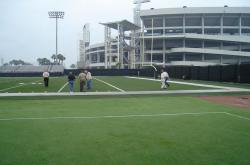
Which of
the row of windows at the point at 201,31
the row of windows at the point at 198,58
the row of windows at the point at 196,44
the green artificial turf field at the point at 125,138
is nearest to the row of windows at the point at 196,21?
the row of windows at the point at 201,31

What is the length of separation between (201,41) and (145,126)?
8902 centimetres

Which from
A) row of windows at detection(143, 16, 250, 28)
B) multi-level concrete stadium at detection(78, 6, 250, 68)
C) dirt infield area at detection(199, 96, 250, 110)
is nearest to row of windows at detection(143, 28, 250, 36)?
multi-level concrete stadium at detection(78, 6, 250, 68)

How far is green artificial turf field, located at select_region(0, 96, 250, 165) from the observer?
262 inches

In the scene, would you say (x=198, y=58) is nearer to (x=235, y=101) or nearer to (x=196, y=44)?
(x=196, y=44)

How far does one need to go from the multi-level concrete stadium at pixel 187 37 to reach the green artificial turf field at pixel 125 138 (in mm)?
80976

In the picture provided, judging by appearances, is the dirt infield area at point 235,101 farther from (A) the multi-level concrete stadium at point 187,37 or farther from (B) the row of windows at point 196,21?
(B) the row of windows at point 196,21

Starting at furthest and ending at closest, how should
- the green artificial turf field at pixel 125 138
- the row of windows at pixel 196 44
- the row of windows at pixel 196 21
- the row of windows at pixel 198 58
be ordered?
the row of windows at pixel 196 44 < the row of windows at pixel 196 21 < the row of windows at pixel 198 58 < the green artificial turf field at pixel 125 138

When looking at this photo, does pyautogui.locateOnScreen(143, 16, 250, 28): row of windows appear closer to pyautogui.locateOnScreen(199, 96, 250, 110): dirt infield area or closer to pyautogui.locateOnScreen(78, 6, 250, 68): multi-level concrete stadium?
pyautogui.locateOnScreen(78, 6, 250, 68): multi-level concrete stadium

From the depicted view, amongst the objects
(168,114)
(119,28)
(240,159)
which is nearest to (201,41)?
(119,28)

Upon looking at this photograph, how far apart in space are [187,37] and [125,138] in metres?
84.7

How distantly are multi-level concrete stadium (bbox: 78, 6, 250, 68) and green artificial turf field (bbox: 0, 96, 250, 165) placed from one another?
266 feet

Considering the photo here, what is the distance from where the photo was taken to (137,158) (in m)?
6.68

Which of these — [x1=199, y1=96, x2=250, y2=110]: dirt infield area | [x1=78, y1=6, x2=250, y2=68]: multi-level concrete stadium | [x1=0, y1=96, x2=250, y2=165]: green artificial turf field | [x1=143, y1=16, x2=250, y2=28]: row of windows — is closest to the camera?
[x1=0, y1=96, x2=250, y2=165]: green artificial turf field

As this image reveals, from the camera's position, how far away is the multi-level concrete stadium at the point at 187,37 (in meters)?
90.2
